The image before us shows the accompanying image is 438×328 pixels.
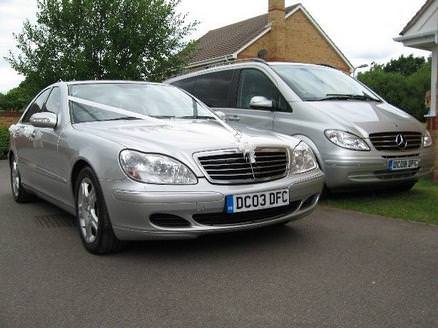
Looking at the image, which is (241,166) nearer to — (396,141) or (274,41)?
(396,141)

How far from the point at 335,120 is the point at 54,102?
3137 millimetres

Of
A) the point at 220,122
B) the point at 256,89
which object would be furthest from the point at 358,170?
the point at 256,89

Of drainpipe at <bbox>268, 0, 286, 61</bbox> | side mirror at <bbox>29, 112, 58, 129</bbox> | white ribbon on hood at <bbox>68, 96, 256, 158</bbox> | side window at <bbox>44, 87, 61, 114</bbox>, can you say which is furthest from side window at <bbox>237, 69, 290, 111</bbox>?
drainpipe at <bbox>268, 0, 286, 61</bbox>

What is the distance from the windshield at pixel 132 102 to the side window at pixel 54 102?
18cm

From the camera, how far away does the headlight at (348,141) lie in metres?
6.02

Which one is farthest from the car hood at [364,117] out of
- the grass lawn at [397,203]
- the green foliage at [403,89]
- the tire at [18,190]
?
the green foliage at [403,89]

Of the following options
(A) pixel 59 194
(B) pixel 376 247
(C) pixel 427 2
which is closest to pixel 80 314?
(A) pixel 59 194

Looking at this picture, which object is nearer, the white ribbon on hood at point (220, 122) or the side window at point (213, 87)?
the white ribbon on hood at point (220, 122)

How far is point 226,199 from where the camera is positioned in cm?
379

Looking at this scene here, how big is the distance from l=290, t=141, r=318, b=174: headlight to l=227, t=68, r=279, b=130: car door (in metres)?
2.30

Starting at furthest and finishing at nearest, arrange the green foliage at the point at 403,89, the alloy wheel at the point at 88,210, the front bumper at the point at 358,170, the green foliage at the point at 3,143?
the green foliage at the point at 403,89
the green foliage at the point at 3,143
the front bumper at the point at 358,170
the alloy wheel at the point at 88,210

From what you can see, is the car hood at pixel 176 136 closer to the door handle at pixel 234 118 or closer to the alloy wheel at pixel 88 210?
the alloy wheel at pixel 88 210

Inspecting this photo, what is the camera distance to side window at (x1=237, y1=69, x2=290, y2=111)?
6.89 meters

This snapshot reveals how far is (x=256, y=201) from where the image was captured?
12.8ft
